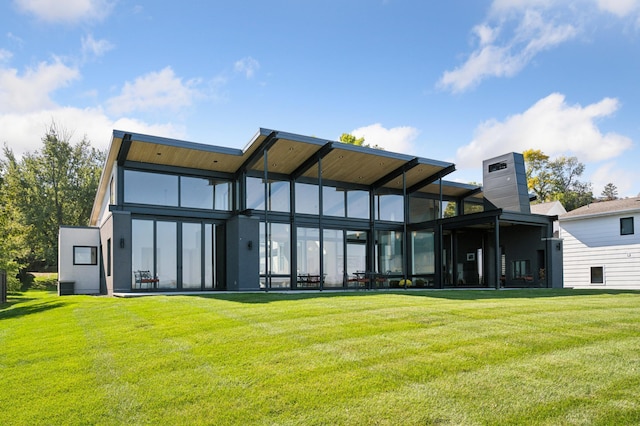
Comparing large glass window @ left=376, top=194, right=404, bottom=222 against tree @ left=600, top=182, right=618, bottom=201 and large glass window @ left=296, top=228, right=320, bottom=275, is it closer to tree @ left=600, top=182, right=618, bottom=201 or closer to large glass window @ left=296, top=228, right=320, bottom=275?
large glass window @ left=296, top=228, right=320, bottom=275

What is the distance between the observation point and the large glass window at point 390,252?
1998cm

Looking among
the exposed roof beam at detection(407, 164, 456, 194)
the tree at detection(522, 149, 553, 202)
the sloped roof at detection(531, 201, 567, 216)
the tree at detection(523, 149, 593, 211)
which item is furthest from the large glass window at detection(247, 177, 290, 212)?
the tree at detection(522, 149, 553, 202)

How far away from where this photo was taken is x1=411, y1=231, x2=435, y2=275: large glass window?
804 inches

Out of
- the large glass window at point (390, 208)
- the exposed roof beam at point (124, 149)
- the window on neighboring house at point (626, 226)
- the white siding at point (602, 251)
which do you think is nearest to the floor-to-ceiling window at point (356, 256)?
the large glass window at point (390, 208)

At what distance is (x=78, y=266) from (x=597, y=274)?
74.3 feet

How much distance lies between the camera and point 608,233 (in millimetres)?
21938

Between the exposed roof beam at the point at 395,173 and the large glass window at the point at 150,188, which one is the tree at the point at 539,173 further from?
the large glass window at the point at 150,188

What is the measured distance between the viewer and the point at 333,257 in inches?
741

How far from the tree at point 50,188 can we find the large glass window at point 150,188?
21467 millimetres

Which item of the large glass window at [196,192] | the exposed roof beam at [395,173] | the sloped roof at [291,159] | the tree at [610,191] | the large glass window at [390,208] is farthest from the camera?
the tree at [610,191]

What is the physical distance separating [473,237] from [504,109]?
5730mm

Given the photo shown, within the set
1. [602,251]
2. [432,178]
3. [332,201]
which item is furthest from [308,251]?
[602,251]

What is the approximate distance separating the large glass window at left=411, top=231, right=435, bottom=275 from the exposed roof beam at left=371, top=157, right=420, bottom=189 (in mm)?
2649

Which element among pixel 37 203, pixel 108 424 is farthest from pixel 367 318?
pixel 37 203
